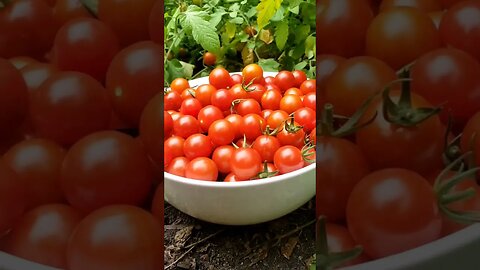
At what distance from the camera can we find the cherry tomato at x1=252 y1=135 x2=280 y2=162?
4.35 ft

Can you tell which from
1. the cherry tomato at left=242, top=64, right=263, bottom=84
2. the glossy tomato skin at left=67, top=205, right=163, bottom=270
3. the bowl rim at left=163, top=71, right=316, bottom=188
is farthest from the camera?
the cherry tomato at left=242, top=64, right=263, bottom=84

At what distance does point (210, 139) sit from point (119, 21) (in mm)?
930

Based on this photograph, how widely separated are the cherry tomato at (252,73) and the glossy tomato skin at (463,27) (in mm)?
1011

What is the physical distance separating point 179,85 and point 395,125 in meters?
1.09

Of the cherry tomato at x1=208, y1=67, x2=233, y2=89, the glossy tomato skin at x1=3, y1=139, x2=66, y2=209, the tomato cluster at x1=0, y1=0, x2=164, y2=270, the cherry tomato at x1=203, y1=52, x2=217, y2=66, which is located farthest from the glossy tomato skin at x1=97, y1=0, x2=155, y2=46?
the cherry tomato at x1=203, y1=52, x2=217, y2=66

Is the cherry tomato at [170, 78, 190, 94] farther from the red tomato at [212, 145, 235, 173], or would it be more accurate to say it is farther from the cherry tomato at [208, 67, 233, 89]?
the red tomato at [212, 145, 235, 173]

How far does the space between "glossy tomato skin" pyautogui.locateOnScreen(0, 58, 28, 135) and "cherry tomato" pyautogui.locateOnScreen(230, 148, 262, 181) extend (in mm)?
788

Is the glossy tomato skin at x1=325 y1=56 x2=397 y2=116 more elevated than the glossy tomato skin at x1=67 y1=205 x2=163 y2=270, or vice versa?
the glossy tomato skin at x1=325 y1=56 x2=397 y2=116

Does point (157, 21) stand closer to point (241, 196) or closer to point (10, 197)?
point (10, 197)

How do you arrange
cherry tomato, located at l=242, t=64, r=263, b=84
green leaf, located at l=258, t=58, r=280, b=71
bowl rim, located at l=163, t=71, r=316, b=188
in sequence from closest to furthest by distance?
bowl rim, located at l=163, t=71, r=316, b=188 → cherry tomato, located at l=242, t=64, r=263, b=84 → green leaf, located at l=258, t=58, r=280, b=71

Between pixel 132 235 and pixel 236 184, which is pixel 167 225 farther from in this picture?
pixel 132 235

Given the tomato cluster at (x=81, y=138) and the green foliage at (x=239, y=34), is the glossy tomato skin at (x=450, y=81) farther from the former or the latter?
the green foliage at (x=239, y=34)

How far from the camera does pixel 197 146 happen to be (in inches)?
52.8

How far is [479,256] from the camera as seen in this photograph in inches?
17.5
